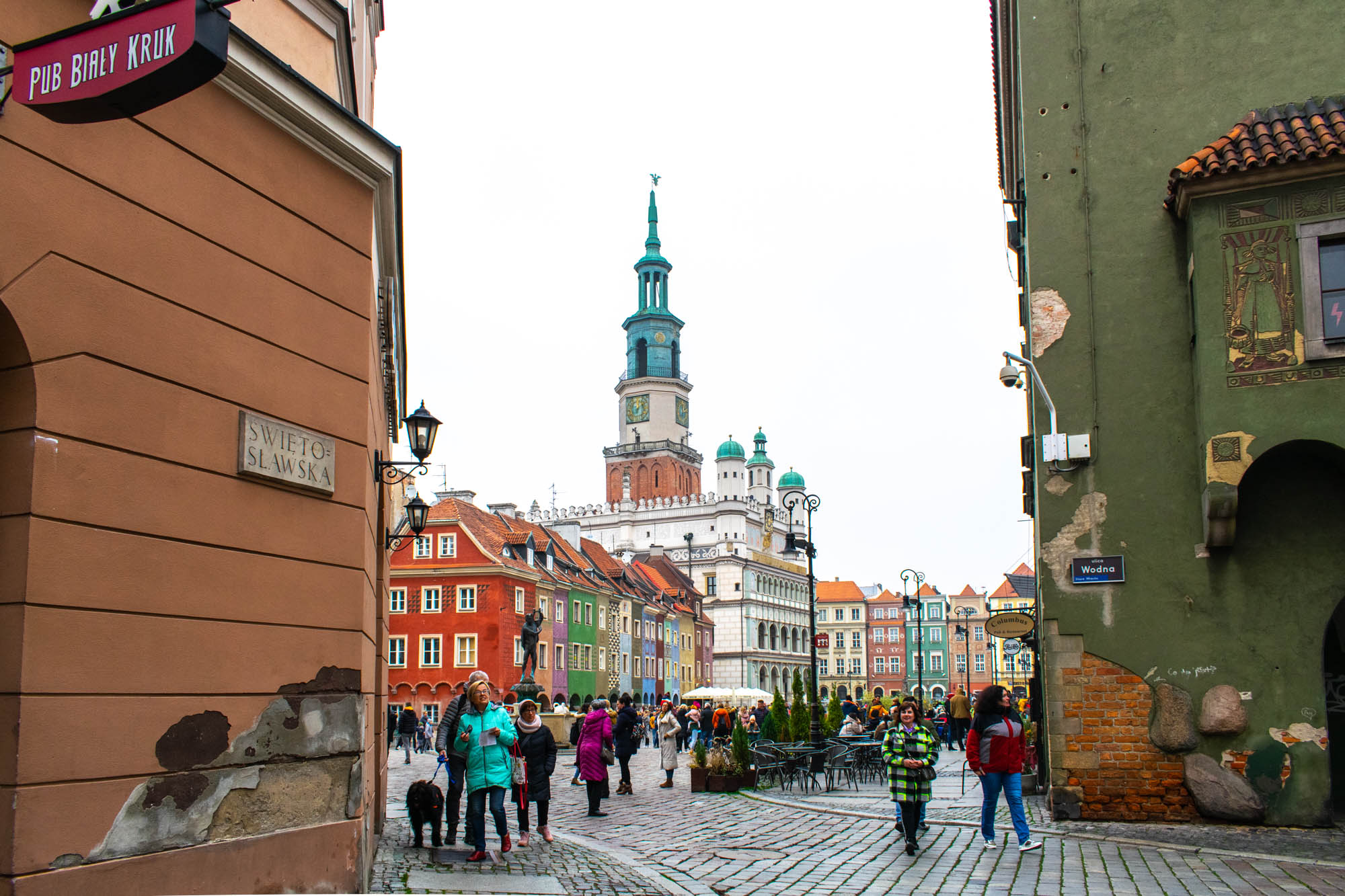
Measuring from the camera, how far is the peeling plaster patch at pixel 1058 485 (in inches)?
623

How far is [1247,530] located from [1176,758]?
2909 millimetres

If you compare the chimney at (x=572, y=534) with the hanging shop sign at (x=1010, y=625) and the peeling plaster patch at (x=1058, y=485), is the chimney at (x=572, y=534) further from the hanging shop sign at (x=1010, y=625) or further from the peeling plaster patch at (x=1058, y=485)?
the peeling plaster patch at (x=1058, y=485)

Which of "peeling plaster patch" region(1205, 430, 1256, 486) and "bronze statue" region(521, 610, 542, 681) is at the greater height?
"peeling plaster patch" region(1205, 430, 1256, 486)

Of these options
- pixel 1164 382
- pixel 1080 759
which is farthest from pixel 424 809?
pixel 1164 382

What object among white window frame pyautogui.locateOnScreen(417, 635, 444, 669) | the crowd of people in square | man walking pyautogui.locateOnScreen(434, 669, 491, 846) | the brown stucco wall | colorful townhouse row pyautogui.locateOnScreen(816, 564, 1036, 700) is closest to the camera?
the brown stucco wall

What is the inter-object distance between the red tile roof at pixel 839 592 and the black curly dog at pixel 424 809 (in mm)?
127489

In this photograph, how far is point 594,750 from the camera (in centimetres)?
1656

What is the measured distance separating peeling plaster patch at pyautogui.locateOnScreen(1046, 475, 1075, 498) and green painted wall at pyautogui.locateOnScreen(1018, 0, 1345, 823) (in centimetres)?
2

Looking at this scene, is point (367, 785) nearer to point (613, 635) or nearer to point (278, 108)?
point (278, 108)

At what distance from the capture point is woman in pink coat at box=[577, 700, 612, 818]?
16547 millimetres

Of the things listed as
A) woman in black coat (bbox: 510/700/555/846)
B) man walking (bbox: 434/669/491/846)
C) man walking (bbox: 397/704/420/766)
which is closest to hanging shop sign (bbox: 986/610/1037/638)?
woman in black coat (bbox: 510/700/555/846)

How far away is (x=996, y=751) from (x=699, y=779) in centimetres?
927

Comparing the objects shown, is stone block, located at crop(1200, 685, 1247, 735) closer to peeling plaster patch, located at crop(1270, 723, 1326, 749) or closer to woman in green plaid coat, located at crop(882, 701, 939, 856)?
peeling plaster patch, located at crop(1270, 723, 1326, 749)

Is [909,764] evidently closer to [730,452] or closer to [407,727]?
[407,727]
